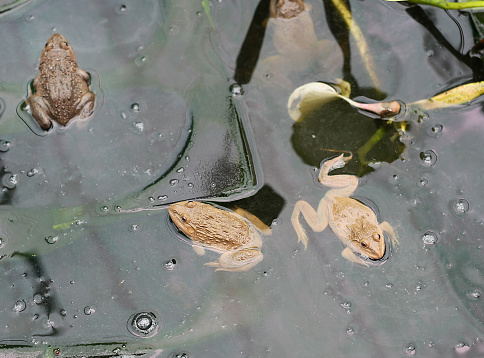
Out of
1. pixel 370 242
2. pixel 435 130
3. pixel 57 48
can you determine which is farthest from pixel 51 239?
pixel 435 130

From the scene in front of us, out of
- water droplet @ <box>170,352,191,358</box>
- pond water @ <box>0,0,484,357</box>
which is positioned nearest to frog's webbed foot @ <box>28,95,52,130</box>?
pond water @ <box>0,0,484,357</box>

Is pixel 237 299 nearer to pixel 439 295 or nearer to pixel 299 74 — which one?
pixel 439 295

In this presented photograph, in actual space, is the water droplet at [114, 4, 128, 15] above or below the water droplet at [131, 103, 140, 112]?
above

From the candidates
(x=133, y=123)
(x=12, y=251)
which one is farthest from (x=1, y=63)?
(x=12, y=251)

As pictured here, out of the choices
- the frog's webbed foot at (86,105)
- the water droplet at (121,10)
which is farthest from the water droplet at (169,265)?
the water droplet at (121,10)

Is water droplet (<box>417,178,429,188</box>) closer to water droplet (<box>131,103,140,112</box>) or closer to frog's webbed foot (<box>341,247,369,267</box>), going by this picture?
frog's webbed foot (<box>341,247,369,267</box>)

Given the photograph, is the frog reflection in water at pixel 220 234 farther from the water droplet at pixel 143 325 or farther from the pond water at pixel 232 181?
the water droplet at pixel 143 325

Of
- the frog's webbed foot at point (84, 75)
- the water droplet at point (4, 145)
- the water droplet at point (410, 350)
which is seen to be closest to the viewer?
the water droplet at point (410, 350)

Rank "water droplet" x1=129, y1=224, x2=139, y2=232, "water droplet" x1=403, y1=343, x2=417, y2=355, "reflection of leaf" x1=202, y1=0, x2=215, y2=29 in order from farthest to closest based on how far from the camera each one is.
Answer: "reflection of leaf" x1=202, y1=0, x2=215, y2=29 < "water droplet" x1=129, y1=224, x2=139, y2=232 < "water droplet" x1=403, y1=343, x2=417, y2=355
